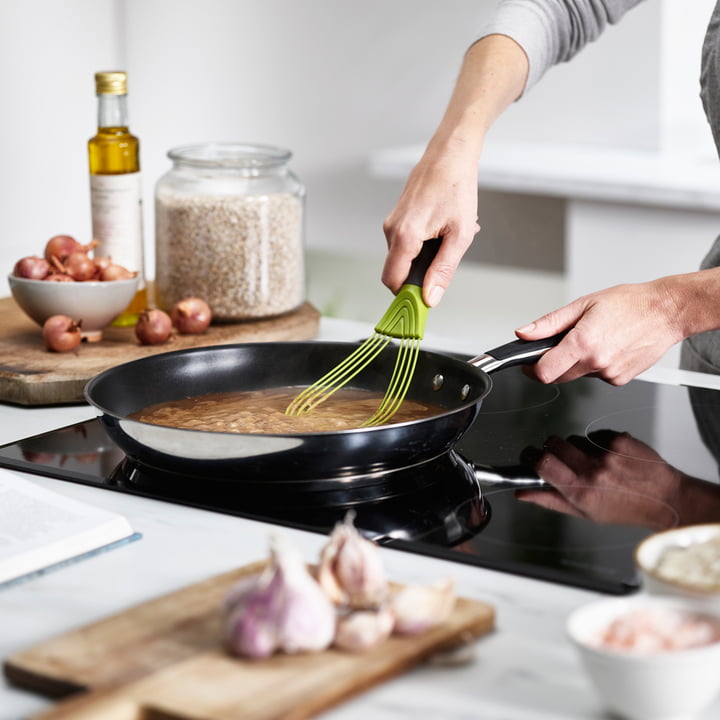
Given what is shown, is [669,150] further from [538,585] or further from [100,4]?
[538,585]

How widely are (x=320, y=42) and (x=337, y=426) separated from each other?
2.50 m

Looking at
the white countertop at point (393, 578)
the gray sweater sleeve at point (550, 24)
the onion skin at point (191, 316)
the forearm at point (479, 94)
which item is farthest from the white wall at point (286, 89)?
the white countertop at point (393, 578)

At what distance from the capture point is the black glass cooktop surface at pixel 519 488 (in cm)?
89

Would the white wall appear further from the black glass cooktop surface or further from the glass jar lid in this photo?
the black glass cooktop surface

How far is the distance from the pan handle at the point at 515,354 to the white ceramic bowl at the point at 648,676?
0.56m

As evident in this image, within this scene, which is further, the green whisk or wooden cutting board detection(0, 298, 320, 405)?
wooden cutting board detection(0, 298, 320, 405)

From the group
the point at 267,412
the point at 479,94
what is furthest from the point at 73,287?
the point at 479,94

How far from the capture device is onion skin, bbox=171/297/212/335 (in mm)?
1587

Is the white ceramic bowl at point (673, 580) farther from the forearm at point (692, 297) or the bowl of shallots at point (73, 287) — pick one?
the bowl of shallots at point (73, 287)

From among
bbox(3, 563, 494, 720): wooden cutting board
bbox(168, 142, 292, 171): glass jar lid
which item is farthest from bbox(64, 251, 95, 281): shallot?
bbox(3, 563, 494, 720): wooden cutting board

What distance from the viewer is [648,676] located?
60 cm

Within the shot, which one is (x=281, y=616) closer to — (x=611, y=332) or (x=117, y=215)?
(x=611, y=332)

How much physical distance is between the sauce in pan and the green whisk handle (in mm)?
137

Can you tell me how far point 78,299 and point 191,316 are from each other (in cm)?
16
